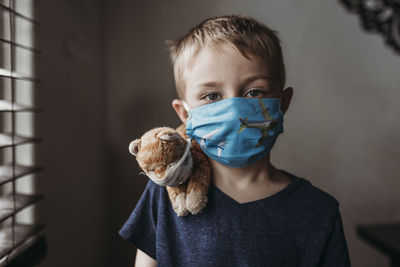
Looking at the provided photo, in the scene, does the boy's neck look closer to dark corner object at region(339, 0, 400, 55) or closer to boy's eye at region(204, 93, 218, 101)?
boy's eye at region(204, 93, 218, 101)

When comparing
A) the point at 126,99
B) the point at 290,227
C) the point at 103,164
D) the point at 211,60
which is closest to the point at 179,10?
the point at 126,99

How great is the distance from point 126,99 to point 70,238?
30.7 inches

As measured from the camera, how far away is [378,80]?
172cm

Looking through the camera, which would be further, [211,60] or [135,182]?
[135,182]

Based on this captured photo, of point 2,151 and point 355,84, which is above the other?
point 355,84

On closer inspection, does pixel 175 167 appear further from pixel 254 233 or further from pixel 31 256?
pixel 31 256

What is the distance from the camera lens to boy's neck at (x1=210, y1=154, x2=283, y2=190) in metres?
0.78

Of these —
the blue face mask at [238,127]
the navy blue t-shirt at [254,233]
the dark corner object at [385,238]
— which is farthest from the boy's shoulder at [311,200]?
the dark corner object at [385,238]

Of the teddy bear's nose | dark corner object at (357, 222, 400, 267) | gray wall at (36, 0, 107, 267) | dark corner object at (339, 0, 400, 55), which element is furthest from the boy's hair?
dark corner object at (339, 0, 400, 55)

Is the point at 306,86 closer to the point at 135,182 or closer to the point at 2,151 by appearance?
the point at 135,182

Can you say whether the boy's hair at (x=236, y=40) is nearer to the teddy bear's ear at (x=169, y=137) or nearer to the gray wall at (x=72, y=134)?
the teddy bear's ear at (x=169, y=137)

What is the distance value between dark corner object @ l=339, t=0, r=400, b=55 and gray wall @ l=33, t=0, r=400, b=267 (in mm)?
45

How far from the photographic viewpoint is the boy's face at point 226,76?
687mm

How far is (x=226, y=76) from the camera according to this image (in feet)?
2.25
